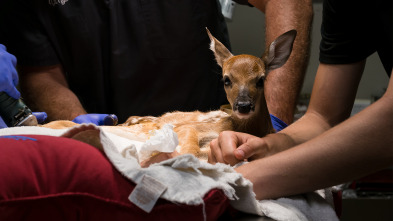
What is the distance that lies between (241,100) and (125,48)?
853 millimetres

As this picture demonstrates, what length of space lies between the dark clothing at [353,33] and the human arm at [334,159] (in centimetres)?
20

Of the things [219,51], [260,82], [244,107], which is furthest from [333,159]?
[219,51]

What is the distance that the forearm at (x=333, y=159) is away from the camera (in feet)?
2.29

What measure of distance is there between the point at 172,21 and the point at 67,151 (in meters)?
1.29

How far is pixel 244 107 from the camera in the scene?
108 cm

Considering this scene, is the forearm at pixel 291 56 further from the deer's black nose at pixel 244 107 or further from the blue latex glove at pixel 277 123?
the deer's black nose at pixel 244 107

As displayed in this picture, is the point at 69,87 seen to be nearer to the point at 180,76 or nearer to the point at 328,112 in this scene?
the point at 180,76

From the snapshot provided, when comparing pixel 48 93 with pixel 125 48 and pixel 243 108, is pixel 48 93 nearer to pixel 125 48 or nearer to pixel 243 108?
pixel 125 48

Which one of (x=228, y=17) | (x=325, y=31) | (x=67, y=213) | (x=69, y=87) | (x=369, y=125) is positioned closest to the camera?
(x=67, y=213)

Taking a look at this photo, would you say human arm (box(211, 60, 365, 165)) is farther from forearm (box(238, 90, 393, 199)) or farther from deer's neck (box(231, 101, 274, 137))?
forearm (box(238, 90, 393, 199))

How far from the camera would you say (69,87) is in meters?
1.88

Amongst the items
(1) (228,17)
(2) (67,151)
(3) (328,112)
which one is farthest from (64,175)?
(1) (228,17)

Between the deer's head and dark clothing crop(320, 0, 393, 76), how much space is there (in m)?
0.10

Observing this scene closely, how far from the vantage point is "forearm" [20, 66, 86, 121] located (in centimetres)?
172
